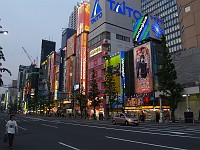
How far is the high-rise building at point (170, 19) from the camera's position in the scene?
398 ft

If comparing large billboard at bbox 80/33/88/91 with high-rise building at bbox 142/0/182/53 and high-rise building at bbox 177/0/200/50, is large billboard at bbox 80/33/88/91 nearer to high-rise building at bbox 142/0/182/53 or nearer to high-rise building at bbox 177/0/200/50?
high-rise building at bbox 177/0/200/50

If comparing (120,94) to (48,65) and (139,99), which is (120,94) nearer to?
(139,99)

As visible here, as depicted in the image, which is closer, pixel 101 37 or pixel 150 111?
pixel 150 111

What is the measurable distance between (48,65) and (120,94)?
89943 mm

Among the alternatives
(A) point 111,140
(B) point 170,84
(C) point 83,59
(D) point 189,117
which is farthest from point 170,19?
(A) point 111,140

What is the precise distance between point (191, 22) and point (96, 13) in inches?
1935

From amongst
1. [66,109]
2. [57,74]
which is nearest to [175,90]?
[66,109]

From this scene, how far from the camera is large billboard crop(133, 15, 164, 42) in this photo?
6159cm

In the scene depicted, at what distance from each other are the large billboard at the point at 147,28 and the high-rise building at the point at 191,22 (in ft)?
41.8

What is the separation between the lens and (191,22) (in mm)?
46938

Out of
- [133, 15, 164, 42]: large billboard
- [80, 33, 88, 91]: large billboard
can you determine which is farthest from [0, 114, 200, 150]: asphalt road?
[80, 33, 88, 91]: large billboard

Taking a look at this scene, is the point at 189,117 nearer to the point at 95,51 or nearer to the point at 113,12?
the point at 95,51

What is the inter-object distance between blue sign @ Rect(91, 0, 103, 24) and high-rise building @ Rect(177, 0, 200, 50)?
42.9m

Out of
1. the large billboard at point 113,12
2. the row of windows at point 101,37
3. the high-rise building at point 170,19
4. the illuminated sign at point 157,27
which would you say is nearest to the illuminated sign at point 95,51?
the row of windows at point 101,37
